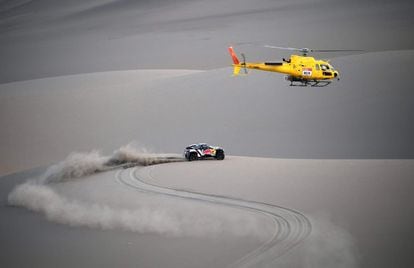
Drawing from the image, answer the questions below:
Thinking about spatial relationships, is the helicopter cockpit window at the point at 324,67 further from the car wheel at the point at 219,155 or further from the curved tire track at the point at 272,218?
the curved tire track at the point at 272,218

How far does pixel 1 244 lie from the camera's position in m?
15.7

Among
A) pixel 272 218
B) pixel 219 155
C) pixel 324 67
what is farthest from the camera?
pixel 324 67

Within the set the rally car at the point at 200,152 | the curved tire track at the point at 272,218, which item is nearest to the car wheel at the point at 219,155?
the rally car at the point at 200,152

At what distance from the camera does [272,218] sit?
1605 centimetres

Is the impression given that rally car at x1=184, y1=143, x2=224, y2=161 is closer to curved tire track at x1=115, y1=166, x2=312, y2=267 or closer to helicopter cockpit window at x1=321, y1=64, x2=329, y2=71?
curved tire track at x1=115, y1=166, x2=312, y2=267

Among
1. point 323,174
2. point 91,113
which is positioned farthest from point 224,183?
point 91,113

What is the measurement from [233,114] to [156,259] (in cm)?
2827

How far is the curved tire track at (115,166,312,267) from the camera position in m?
12.9

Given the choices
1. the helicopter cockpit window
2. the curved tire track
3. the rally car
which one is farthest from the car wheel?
the helicopter cockpit window

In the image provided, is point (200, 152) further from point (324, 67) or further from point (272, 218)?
point (272, 218)

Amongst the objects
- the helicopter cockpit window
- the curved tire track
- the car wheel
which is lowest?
the curved tire track

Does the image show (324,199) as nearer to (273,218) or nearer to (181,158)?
(273,218)

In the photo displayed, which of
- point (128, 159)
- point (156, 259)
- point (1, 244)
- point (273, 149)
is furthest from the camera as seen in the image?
point (273, 149)

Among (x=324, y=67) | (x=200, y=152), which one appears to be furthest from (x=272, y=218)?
(x=324, y=67)
